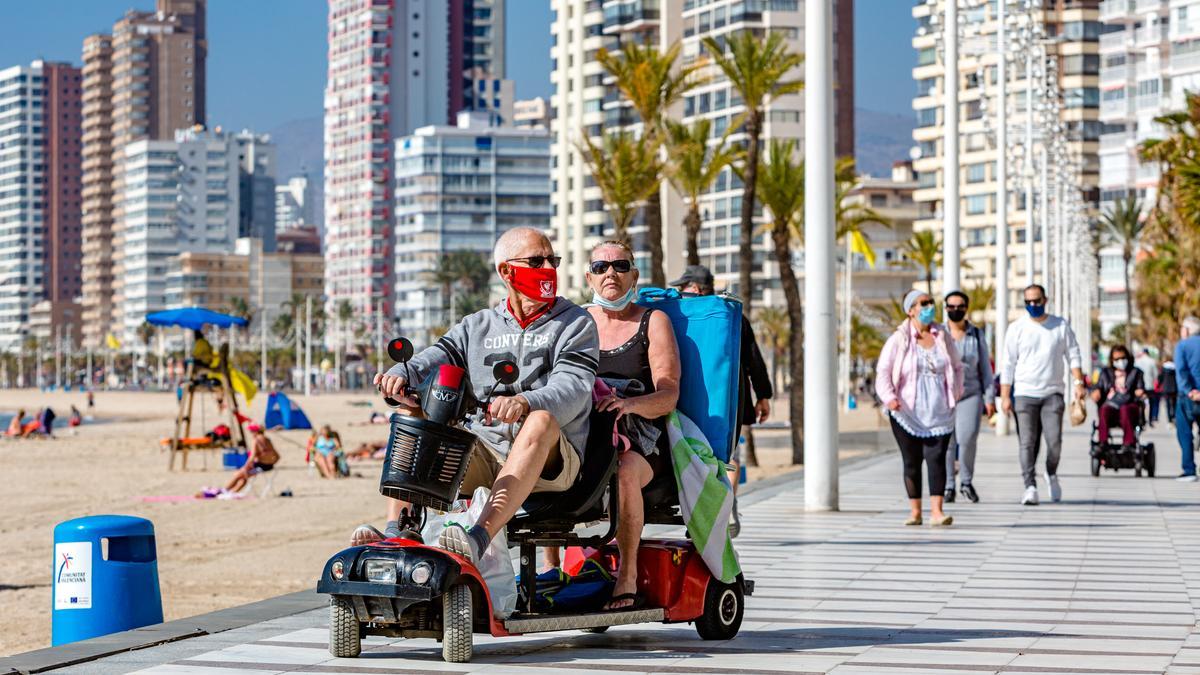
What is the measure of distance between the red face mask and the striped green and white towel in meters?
0.90

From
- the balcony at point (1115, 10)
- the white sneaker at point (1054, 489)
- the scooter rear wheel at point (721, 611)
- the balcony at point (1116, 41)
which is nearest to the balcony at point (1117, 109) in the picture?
the balcony at point (1116, 41)

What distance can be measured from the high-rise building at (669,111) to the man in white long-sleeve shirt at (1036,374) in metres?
107

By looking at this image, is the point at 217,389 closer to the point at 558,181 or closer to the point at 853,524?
the point at 853,524

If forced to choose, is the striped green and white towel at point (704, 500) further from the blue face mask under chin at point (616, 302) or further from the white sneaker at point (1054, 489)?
the white sneaker at point (1054, 489)

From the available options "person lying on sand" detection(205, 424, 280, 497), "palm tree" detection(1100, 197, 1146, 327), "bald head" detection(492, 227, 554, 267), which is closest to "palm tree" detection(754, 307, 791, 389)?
"palm tree" detection(1100, 197, 1146, 327)

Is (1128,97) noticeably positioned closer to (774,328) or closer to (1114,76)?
(1114,76)

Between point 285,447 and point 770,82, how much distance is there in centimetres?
1856

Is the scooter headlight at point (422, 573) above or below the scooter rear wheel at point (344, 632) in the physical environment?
above

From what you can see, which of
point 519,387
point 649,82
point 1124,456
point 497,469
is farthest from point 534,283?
point 649,82

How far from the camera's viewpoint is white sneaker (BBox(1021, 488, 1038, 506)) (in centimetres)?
1656

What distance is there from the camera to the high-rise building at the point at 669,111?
131375 mm

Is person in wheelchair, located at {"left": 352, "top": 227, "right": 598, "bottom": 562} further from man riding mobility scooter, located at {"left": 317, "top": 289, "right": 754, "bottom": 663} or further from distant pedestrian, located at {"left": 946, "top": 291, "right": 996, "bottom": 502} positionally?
distant pedestrian, located at {"left": 946, "top": 291, "right": 996, "bottom": 502}

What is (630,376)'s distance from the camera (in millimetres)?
8195

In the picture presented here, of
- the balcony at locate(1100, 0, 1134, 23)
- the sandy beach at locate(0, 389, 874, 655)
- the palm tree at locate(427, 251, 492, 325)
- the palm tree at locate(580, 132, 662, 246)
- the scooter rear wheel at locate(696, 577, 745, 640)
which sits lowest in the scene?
the sandy beach at locate(0, 389, 874, 655)
